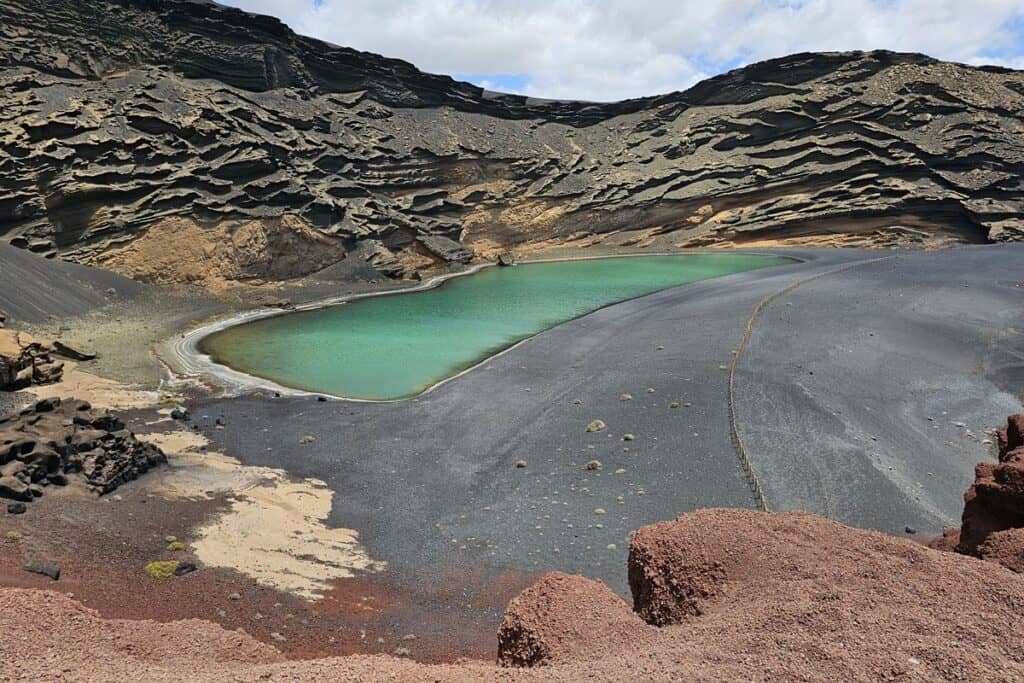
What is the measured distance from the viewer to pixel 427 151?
44.2 metres

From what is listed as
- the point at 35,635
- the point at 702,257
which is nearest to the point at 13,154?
the point at 35,635

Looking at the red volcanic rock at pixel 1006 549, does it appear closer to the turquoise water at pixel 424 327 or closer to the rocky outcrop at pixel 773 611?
the rocky outcrop at pixel 773 611

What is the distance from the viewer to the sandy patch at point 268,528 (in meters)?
8.38

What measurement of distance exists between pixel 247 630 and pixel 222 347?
17.1 meters

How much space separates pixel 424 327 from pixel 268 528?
16.3m

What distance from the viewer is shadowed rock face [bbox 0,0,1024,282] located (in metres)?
30.2

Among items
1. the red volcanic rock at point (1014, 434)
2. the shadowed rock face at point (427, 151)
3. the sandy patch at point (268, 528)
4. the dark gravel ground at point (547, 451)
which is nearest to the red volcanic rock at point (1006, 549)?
the red volcanic rock at point (1014, 434)

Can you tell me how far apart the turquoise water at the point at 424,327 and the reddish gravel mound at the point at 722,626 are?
12636 millimetres

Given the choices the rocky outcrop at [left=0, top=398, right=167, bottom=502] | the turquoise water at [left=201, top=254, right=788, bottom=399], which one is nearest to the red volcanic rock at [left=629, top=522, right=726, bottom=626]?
the rocky outcrop at [left=0, top=398, right=167, bottom=502]

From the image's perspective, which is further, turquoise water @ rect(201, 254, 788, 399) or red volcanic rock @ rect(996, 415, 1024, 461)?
turquoise water @ rect(201, 254, 788, 399)

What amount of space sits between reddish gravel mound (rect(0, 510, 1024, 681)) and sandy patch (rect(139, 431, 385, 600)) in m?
3.18

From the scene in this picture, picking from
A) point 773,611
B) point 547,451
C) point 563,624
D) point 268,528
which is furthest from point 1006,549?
point 268,528

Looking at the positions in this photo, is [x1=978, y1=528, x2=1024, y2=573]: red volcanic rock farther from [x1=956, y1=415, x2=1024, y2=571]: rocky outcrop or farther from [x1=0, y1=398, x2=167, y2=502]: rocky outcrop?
[x1=0, y1=398, x2=167, y2=502]: rocky outcrop

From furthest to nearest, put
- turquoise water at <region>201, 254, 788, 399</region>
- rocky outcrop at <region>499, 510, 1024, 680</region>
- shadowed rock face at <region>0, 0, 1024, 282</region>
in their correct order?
1. shadowed rock face at <region>0, 0, 1024, 282</region>
2. turquoise water at <region>201, 254, 788, 399</region>
3. rocky outcrop at <region>499, 510, 1024, 680</region>
